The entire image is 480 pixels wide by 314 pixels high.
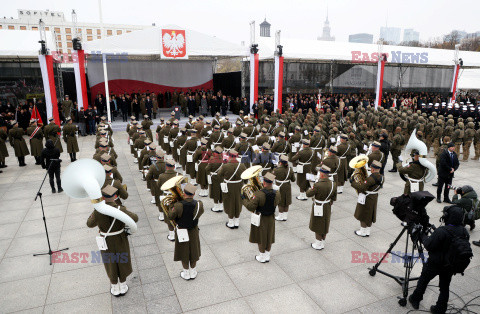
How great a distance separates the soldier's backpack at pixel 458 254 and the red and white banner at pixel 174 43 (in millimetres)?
16819

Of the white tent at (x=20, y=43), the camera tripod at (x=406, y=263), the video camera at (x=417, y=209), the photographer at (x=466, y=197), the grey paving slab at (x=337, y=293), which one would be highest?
the white tent at (x=20, y=43)

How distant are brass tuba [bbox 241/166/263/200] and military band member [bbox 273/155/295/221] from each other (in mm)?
1486

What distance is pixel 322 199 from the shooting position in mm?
6355

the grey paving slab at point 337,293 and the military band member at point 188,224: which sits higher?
the military band member at point 188,224

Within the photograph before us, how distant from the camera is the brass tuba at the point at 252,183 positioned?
580cm

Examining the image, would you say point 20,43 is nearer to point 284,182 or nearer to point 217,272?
point 284,182

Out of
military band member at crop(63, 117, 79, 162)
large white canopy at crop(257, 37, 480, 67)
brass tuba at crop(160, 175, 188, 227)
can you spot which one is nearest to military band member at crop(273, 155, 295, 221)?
brass tuba at crop(160, 175, 188, 227)

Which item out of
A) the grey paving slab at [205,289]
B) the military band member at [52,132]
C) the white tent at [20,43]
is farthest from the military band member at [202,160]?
the white tent at [20,43]

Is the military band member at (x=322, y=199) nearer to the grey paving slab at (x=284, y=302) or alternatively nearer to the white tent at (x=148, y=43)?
the grey paving slab at (x=284, y=302)

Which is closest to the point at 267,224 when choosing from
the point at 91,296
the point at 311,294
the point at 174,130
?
the point at 311,294

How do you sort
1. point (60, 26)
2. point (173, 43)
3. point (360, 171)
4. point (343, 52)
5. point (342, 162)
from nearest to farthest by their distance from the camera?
point (360, 171) → point (342, 162) → point (173, 43) → point (343, 52) → point (60, 26)

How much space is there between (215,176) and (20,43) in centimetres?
1617

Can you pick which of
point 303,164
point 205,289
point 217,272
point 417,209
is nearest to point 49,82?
point 303,164

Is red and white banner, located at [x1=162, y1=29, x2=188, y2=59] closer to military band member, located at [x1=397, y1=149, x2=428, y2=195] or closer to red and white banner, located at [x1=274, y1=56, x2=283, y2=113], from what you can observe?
red and white banner, located at [x1=274, y1=56, x2=283, y2=113]
